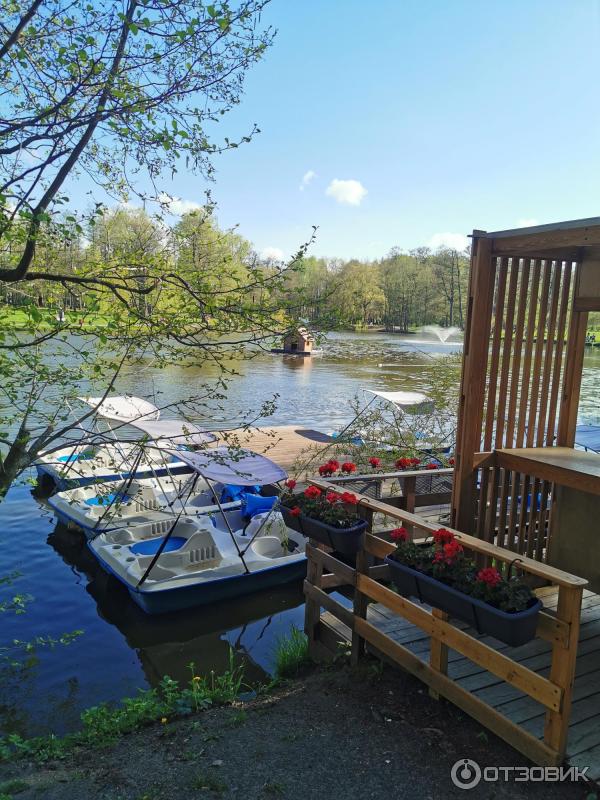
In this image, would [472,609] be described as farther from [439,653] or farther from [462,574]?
[439,653]

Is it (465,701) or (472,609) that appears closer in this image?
(472,609)

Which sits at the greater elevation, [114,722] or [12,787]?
[12,787]

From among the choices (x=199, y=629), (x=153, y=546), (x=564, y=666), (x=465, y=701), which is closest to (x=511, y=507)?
(x=465, y=701)

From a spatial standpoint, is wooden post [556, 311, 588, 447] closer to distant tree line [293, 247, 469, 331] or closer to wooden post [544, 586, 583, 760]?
wooden post [544, 586, 583, 760]

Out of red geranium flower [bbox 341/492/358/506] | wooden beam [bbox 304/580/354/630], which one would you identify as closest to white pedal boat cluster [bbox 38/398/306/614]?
wooden beam [bbox 304/580/354/630]

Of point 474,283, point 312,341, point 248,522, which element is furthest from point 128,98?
point 248,522

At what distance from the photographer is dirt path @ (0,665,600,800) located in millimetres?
3133

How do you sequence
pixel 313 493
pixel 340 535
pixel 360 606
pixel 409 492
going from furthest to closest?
pixel 409 492 → pixel 313 493 → pixel 360 606 → pixel 340 535

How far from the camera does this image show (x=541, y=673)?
12.4 feet

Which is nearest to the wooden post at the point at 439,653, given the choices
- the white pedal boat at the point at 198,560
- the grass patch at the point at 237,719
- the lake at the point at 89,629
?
the grass patch at the point at 237,719

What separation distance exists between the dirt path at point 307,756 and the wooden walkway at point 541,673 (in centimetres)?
19

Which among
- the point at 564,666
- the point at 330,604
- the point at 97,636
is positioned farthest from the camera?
the point at 97,636

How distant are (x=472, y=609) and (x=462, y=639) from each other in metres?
0.44

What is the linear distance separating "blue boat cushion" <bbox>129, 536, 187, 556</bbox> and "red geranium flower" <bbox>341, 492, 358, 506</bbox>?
444cm
